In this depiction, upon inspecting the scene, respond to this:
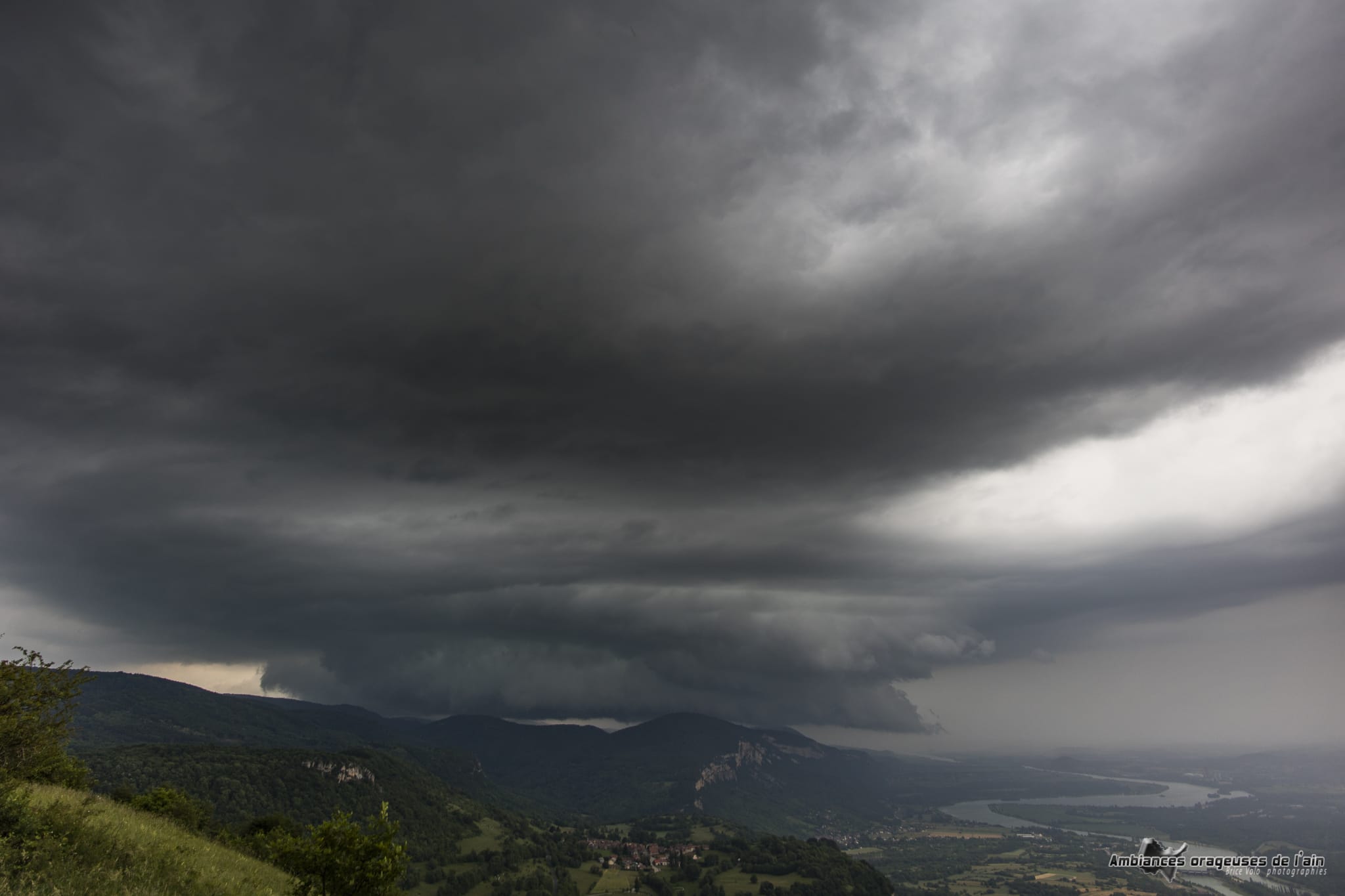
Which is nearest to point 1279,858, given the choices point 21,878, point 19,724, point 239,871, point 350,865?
point 350,865

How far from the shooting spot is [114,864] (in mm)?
23328

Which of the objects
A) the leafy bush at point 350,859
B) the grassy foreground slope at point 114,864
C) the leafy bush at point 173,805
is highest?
the grassy foreground slope at point 114,864

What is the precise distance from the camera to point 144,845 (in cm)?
2652

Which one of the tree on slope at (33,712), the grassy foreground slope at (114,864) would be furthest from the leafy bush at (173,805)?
the grassy foreground slope at (114,864)

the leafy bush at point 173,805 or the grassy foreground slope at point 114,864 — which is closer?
the grassy foreground slope at point 114,864

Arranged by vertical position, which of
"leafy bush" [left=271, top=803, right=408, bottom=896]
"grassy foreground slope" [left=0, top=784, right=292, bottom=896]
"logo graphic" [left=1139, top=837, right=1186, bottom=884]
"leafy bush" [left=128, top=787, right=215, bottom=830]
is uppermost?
"grassy foreground slope" [left=0, top=784, right=292, bottom=896]

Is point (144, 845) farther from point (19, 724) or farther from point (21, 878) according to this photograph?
point (19, 724)

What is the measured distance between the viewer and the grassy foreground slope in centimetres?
1997

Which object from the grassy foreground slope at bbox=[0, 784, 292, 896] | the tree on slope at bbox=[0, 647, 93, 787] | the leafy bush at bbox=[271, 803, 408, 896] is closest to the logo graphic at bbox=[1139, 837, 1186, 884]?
the leafy bush at bbox=[271, 803, 408, 896]

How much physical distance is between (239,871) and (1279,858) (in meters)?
116

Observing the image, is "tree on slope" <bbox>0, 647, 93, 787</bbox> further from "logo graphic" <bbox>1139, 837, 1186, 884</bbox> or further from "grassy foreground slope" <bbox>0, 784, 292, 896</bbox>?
"logo graphic" <bbox>1139, 837, 1186, 884</bbox>

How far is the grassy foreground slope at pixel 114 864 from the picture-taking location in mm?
19969

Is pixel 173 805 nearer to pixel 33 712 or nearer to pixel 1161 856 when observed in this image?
pixel 33 712

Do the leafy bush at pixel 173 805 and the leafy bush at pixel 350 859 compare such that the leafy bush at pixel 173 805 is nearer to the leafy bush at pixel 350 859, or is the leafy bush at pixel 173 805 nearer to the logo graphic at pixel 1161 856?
the leafy bush at pixel 350 859
